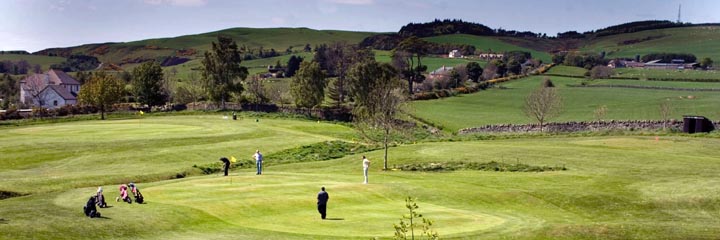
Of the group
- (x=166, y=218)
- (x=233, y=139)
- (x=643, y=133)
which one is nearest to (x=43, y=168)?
(x=233, y=139)

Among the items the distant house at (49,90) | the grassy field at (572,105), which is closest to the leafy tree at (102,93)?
the distant house at (49,90)

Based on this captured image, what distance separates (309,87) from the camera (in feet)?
422

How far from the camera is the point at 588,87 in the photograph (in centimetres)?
16688

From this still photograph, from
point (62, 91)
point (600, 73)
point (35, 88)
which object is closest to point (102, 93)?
point (35, 88)

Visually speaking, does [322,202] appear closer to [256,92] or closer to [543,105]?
[543,105]

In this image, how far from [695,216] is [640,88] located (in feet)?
424

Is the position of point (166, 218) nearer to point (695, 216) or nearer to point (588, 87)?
point (695, 216)

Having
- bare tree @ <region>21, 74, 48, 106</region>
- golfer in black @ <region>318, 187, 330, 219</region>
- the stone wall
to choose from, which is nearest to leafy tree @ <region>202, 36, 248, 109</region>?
the stone wall

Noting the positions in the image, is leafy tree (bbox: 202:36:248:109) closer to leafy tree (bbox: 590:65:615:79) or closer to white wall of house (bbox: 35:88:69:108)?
white wall of house (bbox: 35:88:69:108)

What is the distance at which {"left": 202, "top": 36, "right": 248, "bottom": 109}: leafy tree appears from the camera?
127000mm

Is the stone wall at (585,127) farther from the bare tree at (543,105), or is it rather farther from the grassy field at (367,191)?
the grassy field at (367,191)

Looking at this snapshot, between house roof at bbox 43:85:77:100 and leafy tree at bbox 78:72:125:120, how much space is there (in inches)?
1809

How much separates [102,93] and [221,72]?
68.1 ft

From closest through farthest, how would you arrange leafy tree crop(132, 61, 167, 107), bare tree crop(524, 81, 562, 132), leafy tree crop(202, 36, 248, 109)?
1. bare tree crop(524, 81, 562, 132)
2. leafy tree crop(202, 36, 248, 109)
3. leafy tree crop(132, 61, 167, 107)
